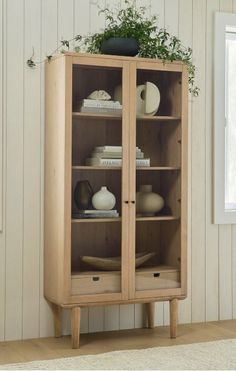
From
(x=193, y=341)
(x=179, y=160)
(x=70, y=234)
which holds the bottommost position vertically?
(x=193, y=341)

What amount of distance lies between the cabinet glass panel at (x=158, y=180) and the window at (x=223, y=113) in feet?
1.86

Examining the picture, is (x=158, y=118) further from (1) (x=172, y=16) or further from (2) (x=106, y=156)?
(1) (x=172, y=16)

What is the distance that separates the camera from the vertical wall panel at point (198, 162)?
458 cm

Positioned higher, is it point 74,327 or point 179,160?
point 179,160

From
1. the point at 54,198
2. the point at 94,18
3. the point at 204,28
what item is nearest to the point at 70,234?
the point at 54,198

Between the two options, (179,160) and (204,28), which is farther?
(204,28)

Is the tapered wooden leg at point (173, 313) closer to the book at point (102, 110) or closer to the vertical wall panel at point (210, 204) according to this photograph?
the vertical wall panel at point (210, 204)

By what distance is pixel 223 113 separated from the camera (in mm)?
4645

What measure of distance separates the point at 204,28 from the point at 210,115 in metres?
0.59

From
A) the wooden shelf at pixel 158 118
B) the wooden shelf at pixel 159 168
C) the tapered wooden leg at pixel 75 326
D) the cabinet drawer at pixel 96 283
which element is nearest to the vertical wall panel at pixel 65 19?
the wooden shelf at pixel 158 118

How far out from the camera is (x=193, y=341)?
4.09 metres

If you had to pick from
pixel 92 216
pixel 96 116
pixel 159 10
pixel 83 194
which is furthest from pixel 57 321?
pixel 159 10

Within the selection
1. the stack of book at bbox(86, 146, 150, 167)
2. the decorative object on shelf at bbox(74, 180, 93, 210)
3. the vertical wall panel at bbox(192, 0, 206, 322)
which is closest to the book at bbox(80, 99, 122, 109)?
the stack of book at bbox(86, 146, 150, 167)

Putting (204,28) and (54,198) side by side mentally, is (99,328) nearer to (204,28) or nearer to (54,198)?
(54,198)
